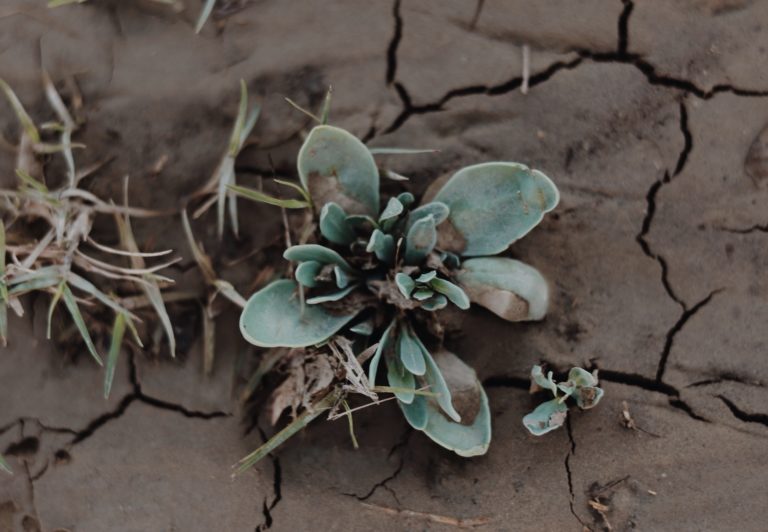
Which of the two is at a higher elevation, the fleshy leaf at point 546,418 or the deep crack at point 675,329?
the deep crack at point 675,329

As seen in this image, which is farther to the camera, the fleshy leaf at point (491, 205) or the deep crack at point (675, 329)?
the deep crack at point (675, 329)

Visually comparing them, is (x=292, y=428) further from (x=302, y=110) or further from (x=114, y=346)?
(x=302, y=110)

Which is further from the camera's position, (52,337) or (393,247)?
(52,337)

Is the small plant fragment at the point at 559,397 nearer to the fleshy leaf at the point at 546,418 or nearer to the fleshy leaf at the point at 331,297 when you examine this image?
the fleshy leaf at the point at 546,418

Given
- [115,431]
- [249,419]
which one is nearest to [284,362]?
[249,419]

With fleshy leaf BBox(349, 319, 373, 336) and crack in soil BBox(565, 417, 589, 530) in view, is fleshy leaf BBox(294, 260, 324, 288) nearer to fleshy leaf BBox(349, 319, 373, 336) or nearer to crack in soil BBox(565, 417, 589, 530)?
fleshy leaf BBox(349, 319, 373, 336)

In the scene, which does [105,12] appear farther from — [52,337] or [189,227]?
[52,337]

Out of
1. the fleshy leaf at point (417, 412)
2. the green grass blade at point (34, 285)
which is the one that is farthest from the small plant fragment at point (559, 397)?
the green grass blade at point (34, 285)
